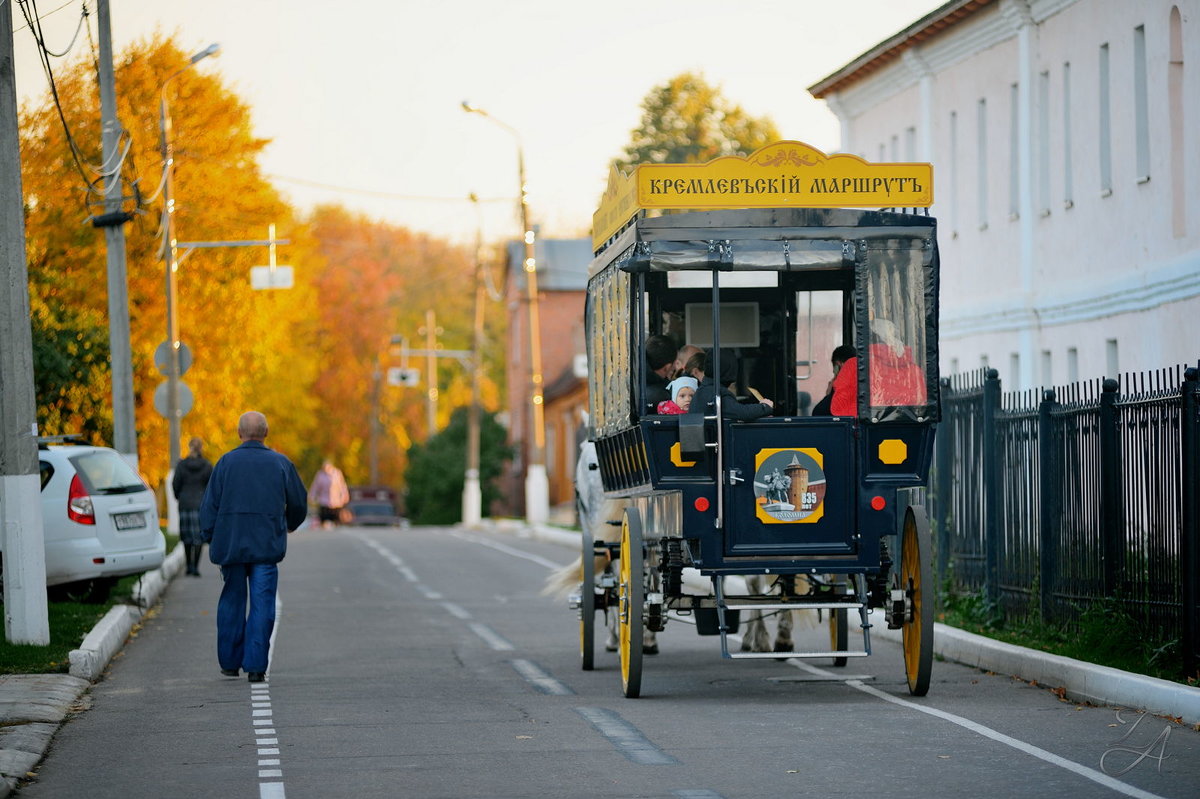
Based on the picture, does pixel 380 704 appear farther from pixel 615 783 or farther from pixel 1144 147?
pixel 1144 147

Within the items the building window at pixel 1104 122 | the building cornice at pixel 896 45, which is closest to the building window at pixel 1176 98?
the building window at pixel 1104 122

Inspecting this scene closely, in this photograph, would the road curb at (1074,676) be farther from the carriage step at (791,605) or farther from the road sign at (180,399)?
the road sign at (180,399)

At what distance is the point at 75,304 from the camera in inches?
1543

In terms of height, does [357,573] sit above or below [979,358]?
below

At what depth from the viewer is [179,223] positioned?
4275 cm

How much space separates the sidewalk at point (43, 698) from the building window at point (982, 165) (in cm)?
1698

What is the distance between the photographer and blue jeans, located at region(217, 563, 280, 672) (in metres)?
14.7

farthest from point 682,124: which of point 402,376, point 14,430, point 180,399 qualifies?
point 14,430

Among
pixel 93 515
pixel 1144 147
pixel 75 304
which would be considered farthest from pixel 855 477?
pixel 75 304

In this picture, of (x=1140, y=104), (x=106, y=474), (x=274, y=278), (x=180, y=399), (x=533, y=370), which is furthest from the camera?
(x=533, y=370)

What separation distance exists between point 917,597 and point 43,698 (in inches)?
221

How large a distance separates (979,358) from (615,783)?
75.1ft

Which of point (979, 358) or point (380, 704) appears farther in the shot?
point (979, 358)

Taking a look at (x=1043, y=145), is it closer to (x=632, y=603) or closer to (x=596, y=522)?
(x=596, y=522)
